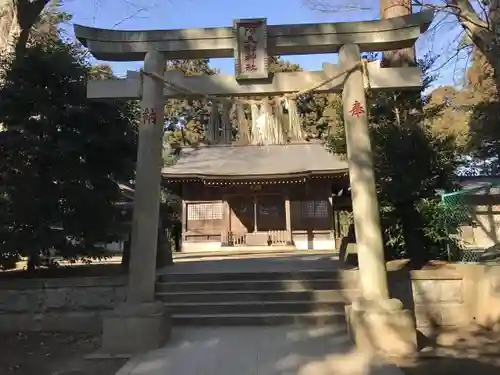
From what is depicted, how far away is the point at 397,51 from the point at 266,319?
5.76 meters

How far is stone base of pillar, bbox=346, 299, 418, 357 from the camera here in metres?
5.04

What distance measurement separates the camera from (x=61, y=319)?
6.76 metres

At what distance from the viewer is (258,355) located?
16.2 ft

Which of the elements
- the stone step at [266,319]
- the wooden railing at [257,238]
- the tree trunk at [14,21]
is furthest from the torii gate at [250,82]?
the wooden railing at [257,238]

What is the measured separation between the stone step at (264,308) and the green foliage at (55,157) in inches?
76.8

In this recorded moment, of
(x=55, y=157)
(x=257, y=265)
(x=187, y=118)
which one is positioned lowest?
(x=257, y=265)

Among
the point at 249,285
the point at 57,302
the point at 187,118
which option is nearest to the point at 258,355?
the point at 249,285

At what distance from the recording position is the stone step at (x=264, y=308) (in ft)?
21.6

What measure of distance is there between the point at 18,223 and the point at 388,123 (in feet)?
21.7

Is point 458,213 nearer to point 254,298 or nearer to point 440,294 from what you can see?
point 440,294

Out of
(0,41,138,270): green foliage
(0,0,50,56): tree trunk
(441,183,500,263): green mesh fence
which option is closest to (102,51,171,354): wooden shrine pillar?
(0,41,138,270): green foliage

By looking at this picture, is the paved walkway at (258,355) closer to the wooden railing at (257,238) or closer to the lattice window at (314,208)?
the wooden railing at (257,238)

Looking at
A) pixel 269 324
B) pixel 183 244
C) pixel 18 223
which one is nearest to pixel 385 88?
pixel 269 324

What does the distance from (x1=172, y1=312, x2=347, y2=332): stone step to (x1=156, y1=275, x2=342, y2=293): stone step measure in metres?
0.62
